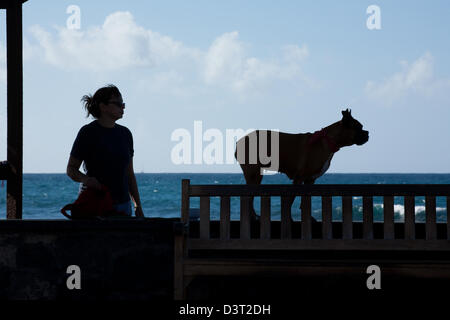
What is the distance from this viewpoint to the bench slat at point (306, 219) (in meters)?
6.17

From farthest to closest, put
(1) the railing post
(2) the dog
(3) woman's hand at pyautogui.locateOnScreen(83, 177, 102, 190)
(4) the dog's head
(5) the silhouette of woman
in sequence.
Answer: (4) the dog's head → (2) the dog → (1) the railing post → (5) the silhouette of woman → (3) woman's hand at pyautogui.locateOnScreen(83, 177, 102, 190)

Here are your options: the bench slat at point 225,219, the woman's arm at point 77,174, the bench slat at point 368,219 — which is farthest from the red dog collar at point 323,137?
the woman's arm at point 77,174

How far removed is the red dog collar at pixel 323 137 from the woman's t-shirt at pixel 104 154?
289 cm

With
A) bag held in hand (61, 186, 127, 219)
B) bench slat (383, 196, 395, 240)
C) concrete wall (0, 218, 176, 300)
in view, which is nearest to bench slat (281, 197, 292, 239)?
bench slat (383, 196, 395, 240)

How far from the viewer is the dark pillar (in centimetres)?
815

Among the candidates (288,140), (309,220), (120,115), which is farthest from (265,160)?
(120,115)

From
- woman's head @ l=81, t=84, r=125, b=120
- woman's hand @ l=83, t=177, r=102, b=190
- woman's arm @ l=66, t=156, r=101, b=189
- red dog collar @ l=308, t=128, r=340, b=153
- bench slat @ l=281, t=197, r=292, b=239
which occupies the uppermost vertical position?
woman's head @ l=81, t=84, r=125, b=120

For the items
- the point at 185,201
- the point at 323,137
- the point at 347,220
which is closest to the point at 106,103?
the point at 185,201

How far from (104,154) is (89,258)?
897mm

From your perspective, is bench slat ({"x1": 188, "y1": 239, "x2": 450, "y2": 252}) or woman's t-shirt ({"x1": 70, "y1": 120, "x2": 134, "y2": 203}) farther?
bench slat ({"x1": 188, "y1": 239, "x2": 450, "y2": 252})

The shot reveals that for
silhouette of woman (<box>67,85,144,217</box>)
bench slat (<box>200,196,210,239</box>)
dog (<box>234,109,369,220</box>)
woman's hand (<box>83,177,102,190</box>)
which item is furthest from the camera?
dog (<box>234,109,369,220</box>)

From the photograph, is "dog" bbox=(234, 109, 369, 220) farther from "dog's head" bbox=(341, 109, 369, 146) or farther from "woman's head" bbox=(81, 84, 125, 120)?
"woman's head" bbox=(81, 84, 125, 120)

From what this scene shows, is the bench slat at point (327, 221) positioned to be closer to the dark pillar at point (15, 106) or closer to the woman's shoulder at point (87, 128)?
the woman's shoulder at point (87, 128)

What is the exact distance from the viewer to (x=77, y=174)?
5820mm
